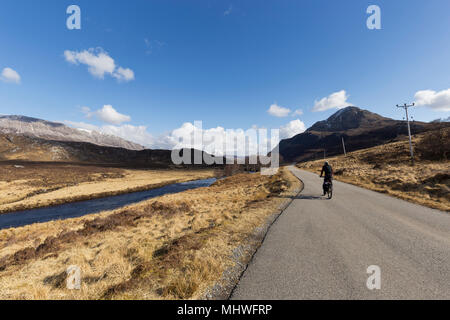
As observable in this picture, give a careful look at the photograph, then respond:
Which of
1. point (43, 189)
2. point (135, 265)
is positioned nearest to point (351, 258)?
point (135, 265)

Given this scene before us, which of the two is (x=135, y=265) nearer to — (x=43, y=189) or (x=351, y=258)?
(x=351, y=258)

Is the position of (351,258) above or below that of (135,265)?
above

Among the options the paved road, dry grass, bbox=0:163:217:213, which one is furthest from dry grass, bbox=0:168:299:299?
dry grass, bbox=0:163:217:213

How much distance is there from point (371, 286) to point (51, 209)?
135 feet

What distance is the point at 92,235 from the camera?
34.1 ft

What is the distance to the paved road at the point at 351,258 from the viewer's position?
130 inches

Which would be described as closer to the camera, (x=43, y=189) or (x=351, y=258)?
(x=351, y=258)

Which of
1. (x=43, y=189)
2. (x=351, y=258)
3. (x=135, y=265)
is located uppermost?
(x=351, y=258)

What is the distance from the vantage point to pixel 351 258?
4430mm

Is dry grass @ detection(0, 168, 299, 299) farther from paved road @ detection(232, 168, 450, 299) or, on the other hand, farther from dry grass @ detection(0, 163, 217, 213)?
dry grass @ detection(0, 163, 217, 213)

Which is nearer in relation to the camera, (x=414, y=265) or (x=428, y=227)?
(x=414, y=265)

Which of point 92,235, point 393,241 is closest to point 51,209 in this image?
point 92,235

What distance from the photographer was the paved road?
3291mm
